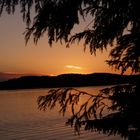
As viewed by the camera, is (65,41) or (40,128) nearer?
(65,41)

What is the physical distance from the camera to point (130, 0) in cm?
492

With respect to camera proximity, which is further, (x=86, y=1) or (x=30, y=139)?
(x=30, y=139)

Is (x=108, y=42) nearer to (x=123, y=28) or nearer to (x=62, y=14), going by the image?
(x=123, y=28)

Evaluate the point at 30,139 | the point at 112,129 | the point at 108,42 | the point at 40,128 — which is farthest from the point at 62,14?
the point at 40,128

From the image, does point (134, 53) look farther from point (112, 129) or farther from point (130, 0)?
point (112, 129)

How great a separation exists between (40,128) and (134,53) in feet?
89.8

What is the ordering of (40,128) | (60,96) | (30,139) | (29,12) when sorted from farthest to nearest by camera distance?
(40,128), (30,139), (60,96), (29,12)

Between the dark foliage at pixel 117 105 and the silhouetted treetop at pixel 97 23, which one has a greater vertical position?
the silhouetted treetop at pixel 97 23

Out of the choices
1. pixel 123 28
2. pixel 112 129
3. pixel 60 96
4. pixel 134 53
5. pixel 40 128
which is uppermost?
pixel 123 28

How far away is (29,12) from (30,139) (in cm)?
2106

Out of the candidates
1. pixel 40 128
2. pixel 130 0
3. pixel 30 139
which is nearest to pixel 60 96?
pixel 130 0

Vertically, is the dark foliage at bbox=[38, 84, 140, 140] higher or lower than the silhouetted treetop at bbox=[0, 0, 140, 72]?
lower

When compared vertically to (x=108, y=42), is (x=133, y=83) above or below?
below

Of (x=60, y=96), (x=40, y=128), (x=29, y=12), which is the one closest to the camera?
(x=29, y=12)
